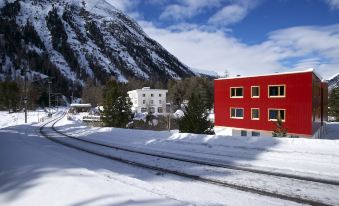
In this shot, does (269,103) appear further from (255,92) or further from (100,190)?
(100,190)

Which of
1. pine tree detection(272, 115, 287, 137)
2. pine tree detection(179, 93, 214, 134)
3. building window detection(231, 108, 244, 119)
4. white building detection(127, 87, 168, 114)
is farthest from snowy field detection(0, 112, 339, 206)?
white building detection(127, 87, 168, 114)

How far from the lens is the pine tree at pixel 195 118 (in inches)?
1414

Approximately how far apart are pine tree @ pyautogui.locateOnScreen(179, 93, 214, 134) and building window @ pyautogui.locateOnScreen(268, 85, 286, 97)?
993 centimetres

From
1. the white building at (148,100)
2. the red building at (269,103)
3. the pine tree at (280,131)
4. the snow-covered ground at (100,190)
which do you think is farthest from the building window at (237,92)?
the white building at (148,100)

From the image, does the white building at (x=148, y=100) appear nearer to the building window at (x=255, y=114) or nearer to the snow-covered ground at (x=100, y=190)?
the building window at (x=255, y=114)

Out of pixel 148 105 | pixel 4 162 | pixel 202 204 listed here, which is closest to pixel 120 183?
pixel 202 204

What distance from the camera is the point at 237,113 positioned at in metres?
45.5

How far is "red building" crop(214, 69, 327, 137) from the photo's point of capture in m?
38.1

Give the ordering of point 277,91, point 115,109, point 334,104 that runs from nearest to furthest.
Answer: point 277,91 < point 115,109 < point 334,104

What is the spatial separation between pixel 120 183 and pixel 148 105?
366 ft

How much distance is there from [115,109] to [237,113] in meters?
18.1

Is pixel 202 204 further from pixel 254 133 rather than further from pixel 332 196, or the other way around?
pixel 254 133

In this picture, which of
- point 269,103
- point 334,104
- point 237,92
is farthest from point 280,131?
point 334,104

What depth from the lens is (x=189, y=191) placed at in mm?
8977
